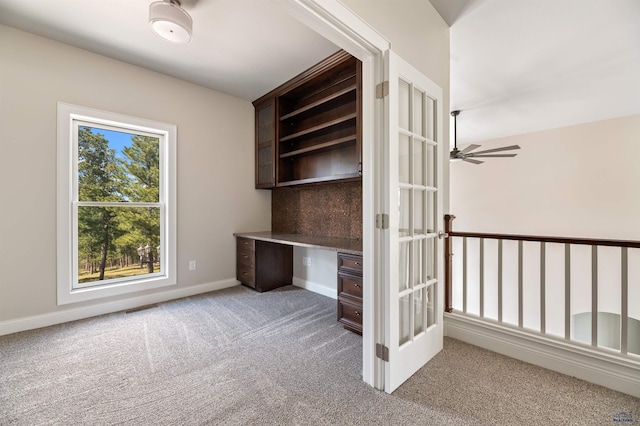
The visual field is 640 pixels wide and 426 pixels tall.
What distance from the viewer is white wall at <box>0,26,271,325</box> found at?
7.62 feet

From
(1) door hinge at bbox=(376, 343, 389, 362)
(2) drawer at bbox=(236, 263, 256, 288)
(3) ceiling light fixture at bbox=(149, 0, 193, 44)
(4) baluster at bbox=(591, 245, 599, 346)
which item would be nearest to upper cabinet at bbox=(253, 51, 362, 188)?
(2) drawer at bbox=(236, 263, 256, 288)

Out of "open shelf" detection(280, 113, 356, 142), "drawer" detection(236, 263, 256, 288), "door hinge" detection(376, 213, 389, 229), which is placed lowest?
"drawer" detection(236, 263, 256, 288)

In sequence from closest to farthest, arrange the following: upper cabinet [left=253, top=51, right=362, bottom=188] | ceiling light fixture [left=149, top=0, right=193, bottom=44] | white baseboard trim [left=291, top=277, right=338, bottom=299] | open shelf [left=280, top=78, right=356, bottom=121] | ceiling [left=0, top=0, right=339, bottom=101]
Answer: ceiling light fixture [left=149, top=0, right=193, bottom=44] → ceiling [left=0, top=0, right=339, bottom=101] → open shelf [left=280, top=78, right=356, bottom=121] → upper cabinet [left=253, top=51, right=362, bottom=188] → white baseboard trim [left=291, top=277, right=338, bottom=299]

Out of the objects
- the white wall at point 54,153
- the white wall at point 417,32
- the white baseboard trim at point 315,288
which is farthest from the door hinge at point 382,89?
the white wall at point 54,153

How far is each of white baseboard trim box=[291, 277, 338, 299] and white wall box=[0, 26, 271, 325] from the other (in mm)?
962

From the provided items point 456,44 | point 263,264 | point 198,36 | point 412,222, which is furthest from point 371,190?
point 263,264

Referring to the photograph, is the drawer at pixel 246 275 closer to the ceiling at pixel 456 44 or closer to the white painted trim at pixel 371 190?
the white painted trim at pixel 371 190

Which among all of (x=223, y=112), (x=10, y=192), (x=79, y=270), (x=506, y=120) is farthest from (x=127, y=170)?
(x=506, y=120)

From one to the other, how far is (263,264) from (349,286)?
4.92ft

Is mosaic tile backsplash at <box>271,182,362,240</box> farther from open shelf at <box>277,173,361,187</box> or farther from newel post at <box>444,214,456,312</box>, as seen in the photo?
newel post at <box>444,214,456,312</box>

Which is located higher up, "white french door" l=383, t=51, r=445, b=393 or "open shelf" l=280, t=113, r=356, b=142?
"open shelf" l=280, t=113, r=356, b=142

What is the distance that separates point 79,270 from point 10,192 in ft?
3.02

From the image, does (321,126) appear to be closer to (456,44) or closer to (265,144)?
(265,144)

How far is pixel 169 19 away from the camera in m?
1.94
